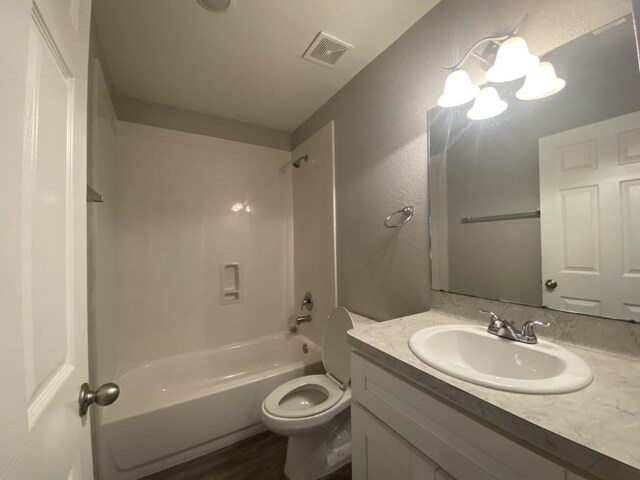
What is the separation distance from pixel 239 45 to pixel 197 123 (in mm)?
965

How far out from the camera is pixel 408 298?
1.31m

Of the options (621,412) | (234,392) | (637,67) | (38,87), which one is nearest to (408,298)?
(621,412)

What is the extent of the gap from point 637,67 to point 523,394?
94 cm

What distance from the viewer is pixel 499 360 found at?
2.69ft

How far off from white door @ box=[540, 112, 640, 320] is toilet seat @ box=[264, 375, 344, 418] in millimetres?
1140

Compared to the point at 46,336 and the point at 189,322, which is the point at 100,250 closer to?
the point at 189,322

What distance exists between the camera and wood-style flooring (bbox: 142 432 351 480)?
1.41 m

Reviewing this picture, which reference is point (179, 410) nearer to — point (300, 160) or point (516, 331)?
point (516, 331)

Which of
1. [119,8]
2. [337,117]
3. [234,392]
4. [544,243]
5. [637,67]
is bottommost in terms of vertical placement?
[234,392]

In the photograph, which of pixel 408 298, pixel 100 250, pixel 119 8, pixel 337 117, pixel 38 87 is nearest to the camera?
pixel 38 87

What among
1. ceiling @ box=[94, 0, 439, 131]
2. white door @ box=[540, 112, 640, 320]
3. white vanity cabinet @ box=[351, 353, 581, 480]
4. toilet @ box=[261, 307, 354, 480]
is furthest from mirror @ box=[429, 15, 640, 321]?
toilet @ box=[261, 307, 354, 480]

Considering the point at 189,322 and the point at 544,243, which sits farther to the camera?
the point at 189,322

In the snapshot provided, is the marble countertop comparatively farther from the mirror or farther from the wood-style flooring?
the wood-style flooring

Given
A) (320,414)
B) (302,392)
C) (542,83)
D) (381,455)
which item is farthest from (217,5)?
(302,392)
